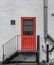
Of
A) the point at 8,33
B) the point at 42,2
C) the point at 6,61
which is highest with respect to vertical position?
the point at 42,2

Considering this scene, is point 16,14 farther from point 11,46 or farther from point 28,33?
point 11,46

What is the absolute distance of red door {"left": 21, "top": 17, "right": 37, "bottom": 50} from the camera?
83.8 ft

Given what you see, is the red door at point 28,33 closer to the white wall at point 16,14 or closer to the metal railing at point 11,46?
the white wall at point 16,14

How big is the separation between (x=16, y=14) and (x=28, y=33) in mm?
1409

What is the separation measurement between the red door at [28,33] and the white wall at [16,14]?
0.25m

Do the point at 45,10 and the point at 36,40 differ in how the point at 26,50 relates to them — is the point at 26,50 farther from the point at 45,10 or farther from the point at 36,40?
the point at 45,10

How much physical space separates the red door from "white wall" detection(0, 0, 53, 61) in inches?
9.9

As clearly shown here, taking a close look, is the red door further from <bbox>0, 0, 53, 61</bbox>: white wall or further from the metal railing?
the metal railing

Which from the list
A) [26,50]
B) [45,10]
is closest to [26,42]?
[26,50]

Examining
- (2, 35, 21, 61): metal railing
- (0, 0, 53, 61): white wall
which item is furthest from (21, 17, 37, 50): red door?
(2, 35, 21, 61): metal railing

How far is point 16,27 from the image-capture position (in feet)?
84.1

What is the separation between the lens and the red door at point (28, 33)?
25.5 metres

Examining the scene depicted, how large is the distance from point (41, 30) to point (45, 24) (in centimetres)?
45

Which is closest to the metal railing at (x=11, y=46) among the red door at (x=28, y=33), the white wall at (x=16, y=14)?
the white wall at (x=16, y=14)
